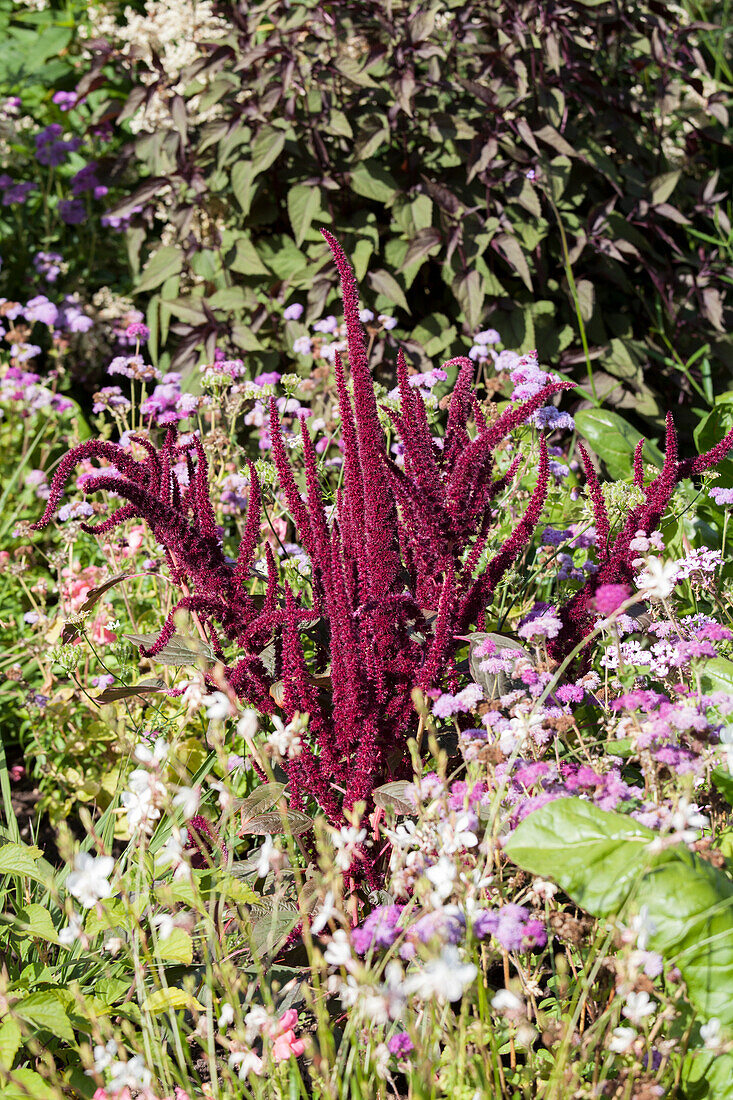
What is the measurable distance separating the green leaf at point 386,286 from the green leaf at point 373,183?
28 cm

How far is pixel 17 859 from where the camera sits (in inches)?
68.5

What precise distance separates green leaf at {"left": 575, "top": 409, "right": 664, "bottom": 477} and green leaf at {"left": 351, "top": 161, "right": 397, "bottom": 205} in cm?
124

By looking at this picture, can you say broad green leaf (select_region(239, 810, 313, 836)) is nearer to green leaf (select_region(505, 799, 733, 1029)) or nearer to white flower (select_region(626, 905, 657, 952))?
green leaf (select_region(505, 799, 733, 1029))

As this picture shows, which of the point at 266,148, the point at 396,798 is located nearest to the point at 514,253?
the point at 266,148

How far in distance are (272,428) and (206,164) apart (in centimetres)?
259

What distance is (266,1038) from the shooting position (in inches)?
51.5

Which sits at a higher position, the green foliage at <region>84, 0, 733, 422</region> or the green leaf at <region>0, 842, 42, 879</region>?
the green foliage at <region>84, 0, 733, 422</region>

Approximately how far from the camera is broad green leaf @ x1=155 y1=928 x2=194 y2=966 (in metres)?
1.53

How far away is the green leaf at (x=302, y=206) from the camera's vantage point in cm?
361

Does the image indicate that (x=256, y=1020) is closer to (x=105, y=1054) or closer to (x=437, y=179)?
(x=105, y=1054)

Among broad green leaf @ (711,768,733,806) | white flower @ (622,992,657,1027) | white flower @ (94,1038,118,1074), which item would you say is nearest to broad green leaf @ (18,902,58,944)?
white flower @ (94,1038,118,1074)

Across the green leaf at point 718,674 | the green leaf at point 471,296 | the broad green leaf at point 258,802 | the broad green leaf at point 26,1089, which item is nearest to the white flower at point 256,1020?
the broad green leaf at point 26,1089

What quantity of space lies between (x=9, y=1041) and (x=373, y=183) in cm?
315

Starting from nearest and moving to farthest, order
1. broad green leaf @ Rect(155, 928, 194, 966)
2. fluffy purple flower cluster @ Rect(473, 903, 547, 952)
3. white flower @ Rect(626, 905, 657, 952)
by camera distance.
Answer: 1. white flower @ Rect(626, 905, 657, 952)
2. fluffy purple flower cluster @ Rect(473, 903, 547, 952)
3. broad green leaf @ Rect(155, 928, 194, 966)
